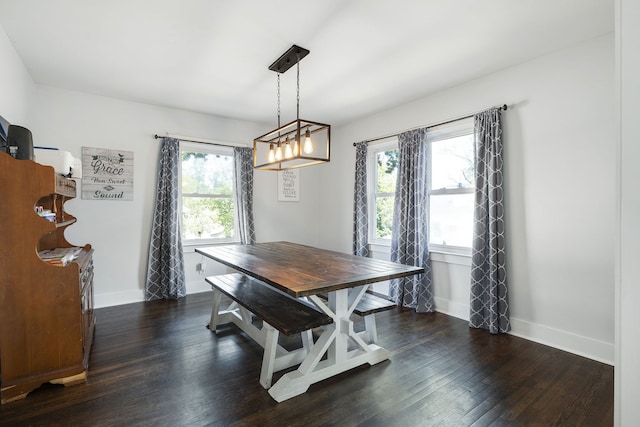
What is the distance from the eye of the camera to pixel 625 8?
2.92 feet

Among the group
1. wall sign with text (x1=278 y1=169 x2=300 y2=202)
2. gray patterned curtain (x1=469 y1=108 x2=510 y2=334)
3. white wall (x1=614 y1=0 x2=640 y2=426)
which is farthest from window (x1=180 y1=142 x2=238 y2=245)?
white wall (x1=614 y1=0 x2=640 y2=426)

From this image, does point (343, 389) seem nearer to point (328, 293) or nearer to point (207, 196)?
point (328, 293)

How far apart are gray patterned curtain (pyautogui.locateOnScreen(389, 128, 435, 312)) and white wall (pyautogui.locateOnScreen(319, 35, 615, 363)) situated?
2.46ft

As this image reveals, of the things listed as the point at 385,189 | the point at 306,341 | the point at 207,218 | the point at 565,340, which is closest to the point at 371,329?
the point at 306,341

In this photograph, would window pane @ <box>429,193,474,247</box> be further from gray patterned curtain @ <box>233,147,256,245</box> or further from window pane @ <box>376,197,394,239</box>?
gray patterned curtain @ <box>233,147,256,245</box>

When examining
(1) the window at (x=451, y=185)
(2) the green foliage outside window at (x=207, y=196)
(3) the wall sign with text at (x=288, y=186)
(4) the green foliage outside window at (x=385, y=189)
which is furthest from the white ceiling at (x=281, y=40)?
(3) the wall sign with text at (x=288, y=186)

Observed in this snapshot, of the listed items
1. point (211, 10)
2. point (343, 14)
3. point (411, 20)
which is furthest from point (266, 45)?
point (411, 20)

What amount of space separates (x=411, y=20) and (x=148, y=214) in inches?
142

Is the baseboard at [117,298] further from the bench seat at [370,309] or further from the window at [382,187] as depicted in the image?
the window at [382,187]

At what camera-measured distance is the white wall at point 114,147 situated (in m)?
3.38

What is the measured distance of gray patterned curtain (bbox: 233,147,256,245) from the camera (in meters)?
4.45

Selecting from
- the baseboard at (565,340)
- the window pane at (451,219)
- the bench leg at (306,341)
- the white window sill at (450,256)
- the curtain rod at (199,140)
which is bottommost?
the baseboard at (565,340)

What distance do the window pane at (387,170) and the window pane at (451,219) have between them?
2.24 feet

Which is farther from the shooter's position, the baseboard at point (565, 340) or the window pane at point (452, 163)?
the window pane at point (452, 163)
